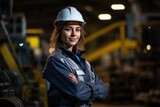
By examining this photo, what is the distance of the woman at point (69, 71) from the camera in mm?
2852

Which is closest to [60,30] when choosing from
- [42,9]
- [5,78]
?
[5,78]

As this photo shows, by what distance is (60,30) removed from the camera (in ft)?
9.93

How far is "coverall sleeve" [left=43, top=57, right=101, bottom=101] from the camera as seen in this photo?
2836 millimetres

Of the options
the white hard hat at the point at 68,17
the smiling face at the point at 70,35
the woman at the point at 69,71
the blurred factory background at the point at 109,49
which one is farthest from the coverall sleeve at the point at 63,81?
the blurred factory background at the point at 109,49

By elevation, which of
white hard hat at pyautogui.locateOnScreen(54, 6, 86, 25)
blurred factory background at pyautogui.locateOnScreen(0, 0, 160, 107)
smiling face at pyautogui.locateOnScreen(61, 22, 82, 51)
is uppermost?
white hard hat at pyautogui.locateOnScreen(54, 6, 86, 25)

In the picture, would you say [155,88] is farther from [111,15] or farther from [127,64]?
[111,15]

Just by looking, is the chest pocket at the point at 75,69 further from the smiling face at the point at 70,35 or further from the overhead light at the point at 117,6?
the overhead light at the point at 117,6

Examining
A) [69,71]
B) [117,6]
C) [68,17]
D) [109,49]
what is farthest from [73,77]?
[109,49]

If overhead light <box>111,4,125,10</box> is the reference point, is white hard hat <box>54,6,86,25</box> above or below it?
below

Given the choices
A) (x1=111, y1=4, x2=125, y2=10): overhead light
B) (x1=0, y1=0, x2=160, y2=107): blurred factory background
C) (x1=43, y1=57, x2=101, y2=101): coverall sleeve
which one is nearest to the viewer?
(x1=43, y1=57, x2=101, y2=101): coverall sleeve

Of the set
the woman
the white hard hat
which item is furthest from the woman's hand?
the white hard hat

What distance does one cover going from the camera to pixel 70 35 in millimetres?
2973

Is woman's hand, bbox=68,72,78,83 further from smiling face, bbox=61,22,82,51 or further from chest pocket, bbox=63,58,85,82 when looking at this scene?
smiling face, bbox=61,22,82,51

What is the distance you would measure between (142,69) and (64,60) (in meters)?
10.8
